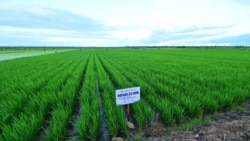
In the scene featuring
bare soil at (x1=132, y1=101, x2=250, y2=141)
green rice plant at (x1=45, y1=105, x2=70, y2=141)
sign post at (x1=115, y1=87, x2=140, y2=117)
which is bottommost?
bare soil at (x1=132, y1=101, x2=250, y2=141)

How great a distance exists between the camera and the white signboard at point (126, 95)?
134 inches

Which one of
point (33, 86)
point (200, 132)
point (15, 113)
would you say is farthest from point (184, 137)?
point (33, 86)

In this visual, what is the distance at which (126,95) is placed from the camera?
3.50 meters

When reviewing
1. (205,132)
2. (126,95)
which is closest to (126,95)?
(126,95)

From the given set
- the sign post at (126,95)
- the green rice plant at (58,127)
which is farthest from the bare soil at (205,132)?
the green rice plant at (58,127)

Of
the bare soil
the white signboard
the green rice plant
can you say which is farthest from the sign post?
the green rice plant

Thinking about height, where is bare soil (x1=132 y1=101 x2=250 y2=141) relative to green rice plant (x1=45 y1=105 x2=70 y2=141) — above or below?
below

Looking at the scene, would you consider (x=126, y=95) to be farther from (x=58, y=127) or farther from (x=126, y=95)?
(x=58, y=127)

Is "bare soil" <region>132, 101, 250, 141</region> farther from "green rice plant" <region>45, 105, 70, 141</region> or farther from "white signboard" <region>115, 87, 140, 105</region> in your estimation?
"green rice plant" <region>45, 105, 70, 141</region>

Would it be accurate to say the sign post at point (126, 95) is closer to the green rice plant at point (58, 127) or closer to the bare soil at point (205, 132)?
the bare soil at point (205, 132)

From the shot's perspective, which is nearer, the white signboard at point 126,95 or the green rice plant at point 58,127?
the green rice plant at point 58,127

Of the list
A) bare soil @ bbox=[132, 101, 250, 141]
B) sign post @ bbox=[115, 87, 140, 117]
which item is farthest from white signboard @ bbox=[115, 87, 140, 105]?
bare soil @ bbox=[132, 101, 250, 141]

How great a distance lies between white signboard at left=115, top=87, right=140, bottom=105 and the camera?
3.41 meters

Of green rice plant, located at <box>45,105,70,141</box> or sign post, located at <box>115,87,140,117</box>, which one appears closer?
green rice plant, located at <box>45,105,70,141</box>
